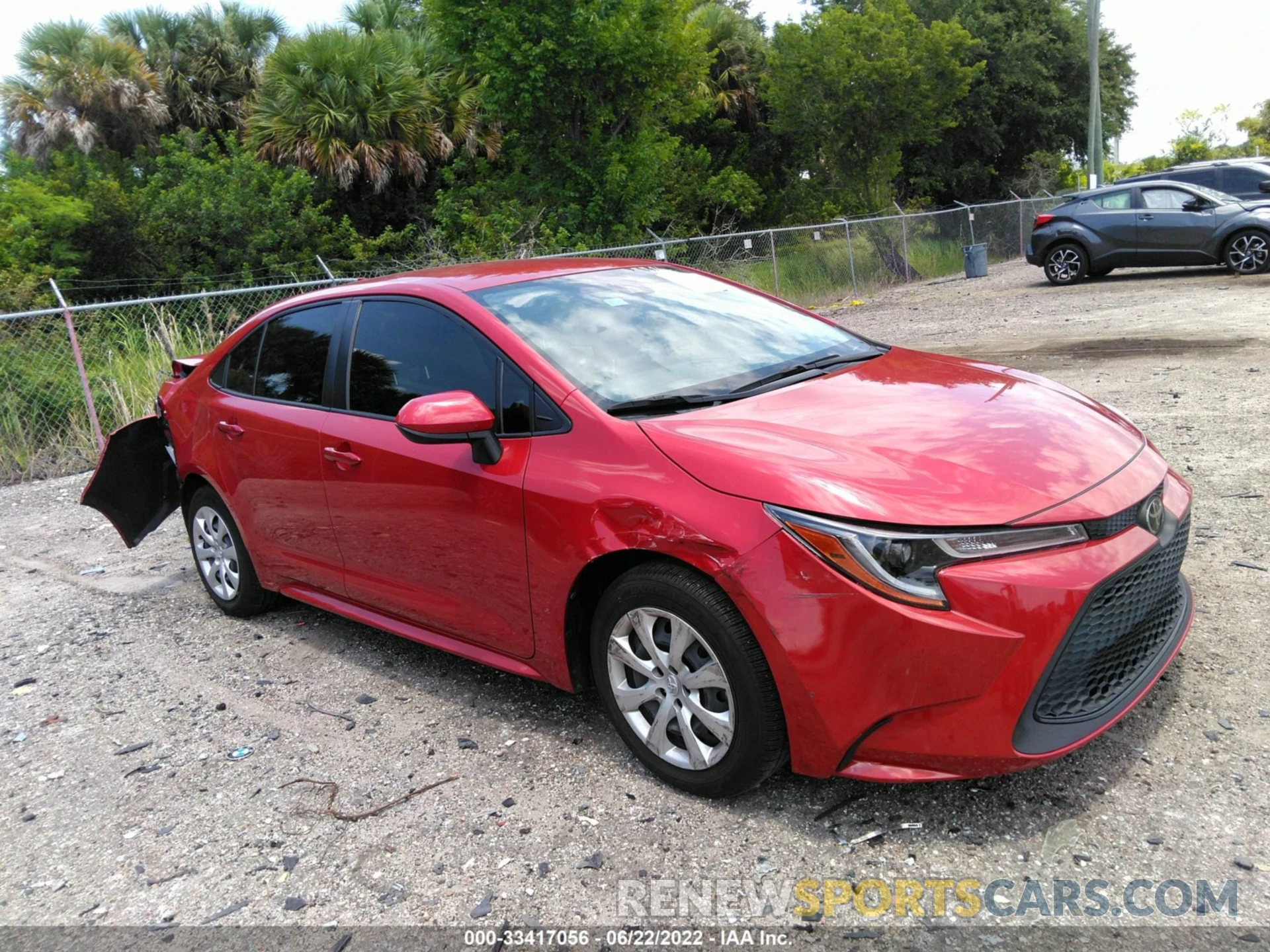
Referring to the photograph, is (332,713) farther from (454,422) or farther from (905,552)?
(905,552)

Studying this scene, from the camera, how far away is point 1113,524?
2984mm

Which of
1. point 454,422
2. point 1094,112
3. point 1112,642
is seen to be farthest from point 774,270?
point 1112,642

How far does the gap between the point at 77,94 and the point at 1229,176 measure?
24.8 m

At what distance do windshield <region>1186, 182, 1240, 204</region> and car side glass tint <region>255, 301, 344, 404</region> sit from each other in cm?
1596

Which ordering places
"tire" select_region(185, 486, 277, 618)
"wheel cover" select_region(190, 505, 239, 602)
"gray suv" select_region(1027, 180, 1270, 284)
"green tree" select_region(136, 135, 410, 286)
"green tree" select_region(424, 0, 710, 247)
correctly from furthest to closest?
"green tree" select_region(136, 135, 410, 286), "green tree" select_region(424, 0, 710, 247), "gray suv" select_region(1027, 180, 1270, 284), "wheel cover" select_region(190, 505, 239, 602), "tire" select_region(185, 486, 277, 618)

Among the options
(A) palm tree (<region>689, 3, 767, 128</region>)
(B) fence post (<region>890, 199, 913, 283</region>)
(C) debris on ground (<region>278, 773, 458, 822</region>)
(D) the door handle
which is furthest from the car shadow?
(A) palm tree (<region>689, 3, 767, 128</region>)

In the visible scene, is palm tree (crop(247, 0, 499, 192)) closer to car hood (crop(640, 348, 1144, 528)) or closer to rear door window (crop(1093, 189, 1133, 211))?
rear door window (crop(1093, 189, 1133, 211))

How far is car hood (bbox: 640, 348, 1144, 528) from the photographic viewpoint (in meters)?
2.86

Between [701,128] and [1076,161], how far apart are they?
755 inches

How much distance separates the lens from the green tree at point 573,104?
20484 mm

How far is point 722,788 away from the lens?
3.16m

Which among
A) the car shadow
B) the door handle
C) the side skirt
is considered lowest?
the car shadow

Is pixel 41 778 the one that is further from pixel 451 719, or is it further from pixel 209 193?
pixel 209 193

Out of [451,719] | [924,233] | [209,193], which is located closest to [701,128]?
[924,233]
